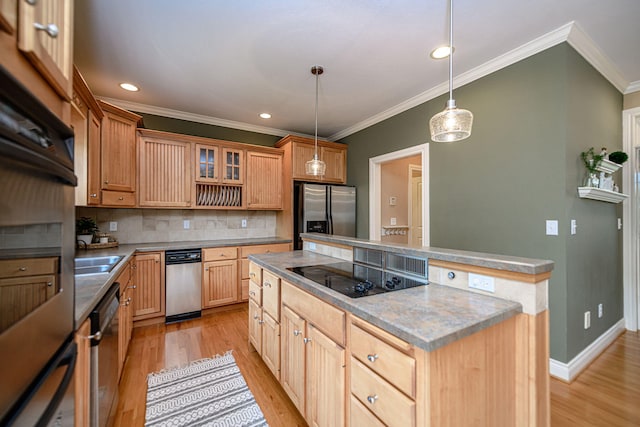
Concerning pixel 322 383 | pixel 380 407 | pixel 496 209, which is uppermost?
pixel 496 209

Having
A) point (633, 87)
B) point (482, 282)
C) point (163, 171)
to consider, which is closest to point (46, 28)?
point (482, 282)

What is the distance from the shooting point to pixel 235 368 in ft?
7.39

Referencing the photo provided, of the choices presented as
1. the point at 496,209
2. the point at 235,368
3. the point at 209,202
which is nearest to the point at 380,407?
the point at 235,368

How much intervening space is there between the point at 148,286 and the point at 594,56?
16.4ft

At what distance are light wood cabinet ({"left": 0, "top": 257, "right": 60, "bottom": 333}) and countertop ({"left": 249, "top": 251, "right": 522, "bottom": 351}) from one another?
1023 mm

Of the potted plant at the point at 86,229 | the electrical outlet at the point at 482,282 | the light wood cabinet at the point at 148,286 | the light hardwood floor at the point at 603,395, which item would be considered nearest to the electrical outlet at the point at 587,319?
the light hardwood floor at the point at 603,395

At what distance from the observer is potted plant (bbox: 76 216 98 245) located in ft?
9.41

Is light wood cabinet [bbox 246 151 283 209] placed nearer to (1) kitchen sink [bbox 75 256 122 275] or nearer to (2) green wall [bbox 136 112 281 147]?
(2) green wall [bbox 136 112 281 147]

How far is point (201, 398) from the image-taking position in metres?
1.90

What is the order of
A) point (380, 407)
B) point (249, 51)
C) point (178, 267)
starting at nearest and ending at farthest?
point (380, 407) → point (249, 51) → point (178, 267)

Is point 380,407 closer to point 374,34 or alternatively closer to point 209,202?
point 374,34

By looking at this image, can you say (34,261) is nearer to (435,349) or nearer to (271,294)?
(435,349)

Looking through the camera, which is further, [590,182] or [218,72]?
[218,72]

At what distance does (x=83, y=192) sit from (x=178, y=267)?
1259mm
